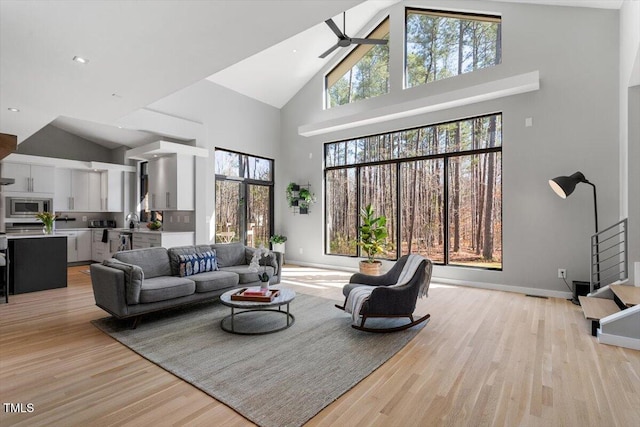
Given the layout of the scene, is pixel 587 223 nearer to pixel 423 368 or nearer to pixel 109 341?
pixel 423 368

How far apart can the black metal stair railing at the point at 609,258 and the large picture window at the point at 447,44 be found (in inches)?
124

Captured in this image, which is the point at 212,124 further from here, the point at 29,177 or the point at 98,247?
the point at 98,247

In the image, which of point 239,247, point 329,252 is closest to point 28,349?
point 239,247

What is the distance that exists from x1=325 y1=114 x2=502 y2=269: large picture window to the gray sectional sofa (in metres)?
2.75

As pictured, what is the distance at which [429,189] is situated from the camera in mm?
6238

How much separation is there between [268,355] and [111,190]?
7136 mm

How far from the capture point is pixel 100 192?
8.08 m

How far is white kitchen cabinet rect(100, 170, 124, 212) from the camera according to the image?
7914 mm

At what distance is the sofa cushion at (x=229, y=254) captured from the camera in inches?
193

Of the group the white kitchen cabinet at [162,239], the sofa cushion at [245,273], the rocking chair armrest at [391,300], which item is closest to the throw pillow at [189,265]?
the sofa cushion at [245,273]

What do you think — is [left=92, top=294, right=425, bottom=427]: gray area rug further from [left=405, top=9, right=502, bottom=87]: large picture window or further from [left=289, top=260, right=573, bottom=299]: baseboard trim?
[left=405, top=9, right=502, bottom=87]: large picture window

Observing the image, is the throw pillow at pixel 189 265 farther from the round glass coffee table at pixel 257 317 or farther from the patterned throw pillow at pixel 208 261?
the round glass coffee table at pixel 257 317

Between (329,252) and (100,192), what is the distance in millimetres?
5886

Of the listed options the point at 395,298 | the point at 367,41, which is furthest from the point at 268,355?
the point at 367,41
